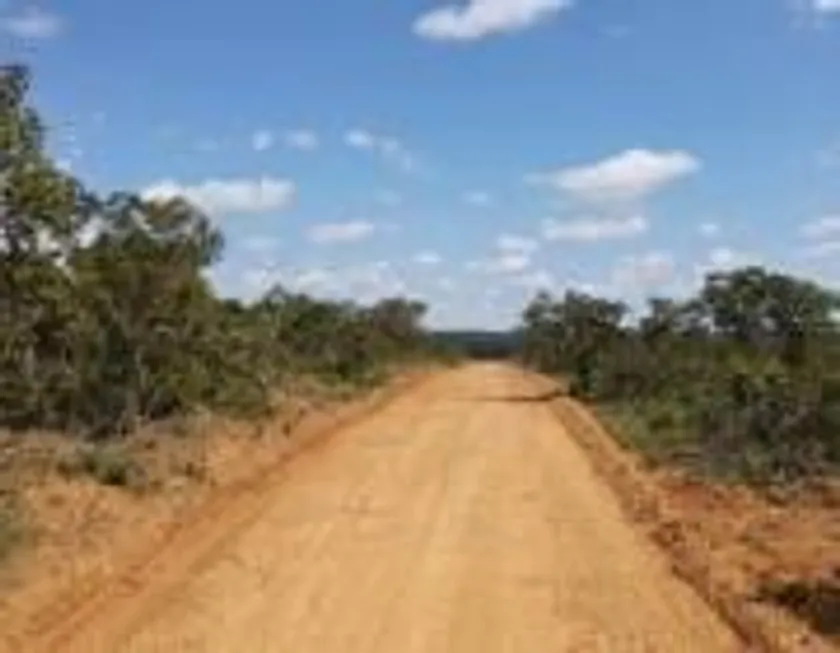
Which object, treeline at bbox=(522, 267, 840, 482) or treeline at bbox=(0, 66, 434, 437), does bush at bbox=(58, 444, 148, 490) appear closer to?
treeline at bbox=(0, 66, 434, 437)

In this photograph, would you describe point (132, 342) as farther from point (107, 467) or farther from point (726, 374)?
point (726, 374)

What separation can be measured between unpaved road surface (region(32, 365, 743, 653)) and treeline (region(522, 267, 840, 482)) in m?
4.03

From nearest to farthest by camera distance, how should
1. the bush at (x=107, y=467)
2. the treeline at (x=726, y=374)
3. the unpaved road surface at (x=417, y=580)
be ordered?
the unpaved road surface at (x=417, y=580), the bush at (x=107, y=467), the treeline at (x=726, y=374)

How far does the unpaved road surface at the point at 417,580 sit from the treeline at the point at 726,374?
4.03m

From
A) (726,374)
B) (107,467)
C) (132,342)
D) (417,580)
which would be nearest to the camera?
(417,580)

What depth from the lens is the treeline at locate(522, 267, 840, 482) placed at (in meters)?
32.6

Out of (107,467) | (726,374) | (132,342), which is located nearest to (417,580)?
(107,467)

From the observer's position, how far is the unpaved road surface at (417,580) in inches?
592

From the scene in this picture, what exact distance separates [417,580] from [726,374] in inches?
1328

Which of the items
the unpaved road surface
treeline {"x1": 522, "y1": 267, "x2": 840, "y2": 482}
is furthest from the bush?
treeline {"x1": 522, "y1": 267, "x2": 840, "y2": 482}

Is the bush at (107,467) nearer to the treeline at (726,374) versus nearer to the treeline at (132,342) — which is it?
the treeline at (132,342)

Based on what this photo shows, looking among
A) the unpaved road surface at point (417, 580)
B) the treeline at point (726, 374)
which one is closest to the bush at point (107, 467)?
the unpaved road surface at point (417, 580)

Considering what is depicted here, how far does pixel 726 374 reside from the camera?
166ft

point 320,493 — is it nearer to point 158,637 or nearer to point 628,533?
point 628,533
